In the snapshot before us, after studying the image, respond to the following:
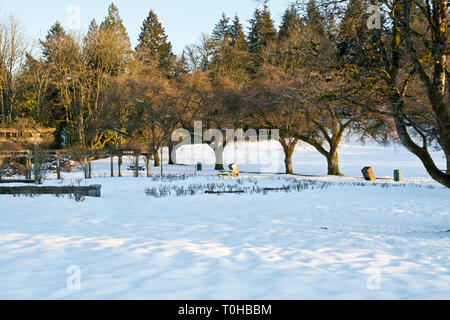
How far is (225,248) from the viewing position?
635 centimetres

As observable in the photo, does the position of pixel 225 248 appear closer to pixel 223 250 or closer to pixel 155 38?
pixel 223 250

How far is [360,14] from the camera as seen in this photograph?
848 centimetres

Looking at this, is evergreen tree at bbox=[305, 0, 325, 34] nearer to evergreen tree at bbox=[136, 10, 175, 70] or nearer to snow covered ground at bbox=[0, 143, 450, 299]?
snow covered ground at bbox=[0, 143, 450, 299]

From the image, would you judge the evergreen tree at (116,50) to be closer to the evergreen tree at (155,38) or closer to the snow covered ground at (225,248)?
the evergreen tree at (155,38)

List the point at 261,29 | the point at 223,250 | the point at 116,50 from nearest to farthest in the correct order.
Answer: the point at 223,250 < the point at 116,50 < the point at 261,29

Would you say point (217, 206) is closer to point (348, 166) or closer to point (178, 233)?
point (178, 233)

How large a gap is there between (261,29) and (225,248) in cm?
5966

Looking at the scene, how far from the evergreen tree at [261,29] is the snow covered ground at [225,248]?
5268 cm

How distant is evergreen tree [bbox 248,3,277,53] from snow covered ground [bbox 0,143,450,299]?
52.7 metres

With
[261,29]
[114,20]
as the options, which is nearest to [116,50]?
[114,20]

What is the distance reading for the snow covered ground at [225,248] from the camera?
4414 millimetres

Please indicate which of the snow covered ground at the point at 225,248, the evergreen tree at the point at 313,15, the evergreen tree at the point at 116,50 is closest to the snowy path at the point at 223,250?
the snow covered ground at the point at 225,248

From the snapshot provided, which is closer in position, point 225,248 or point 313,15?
point 225,248
